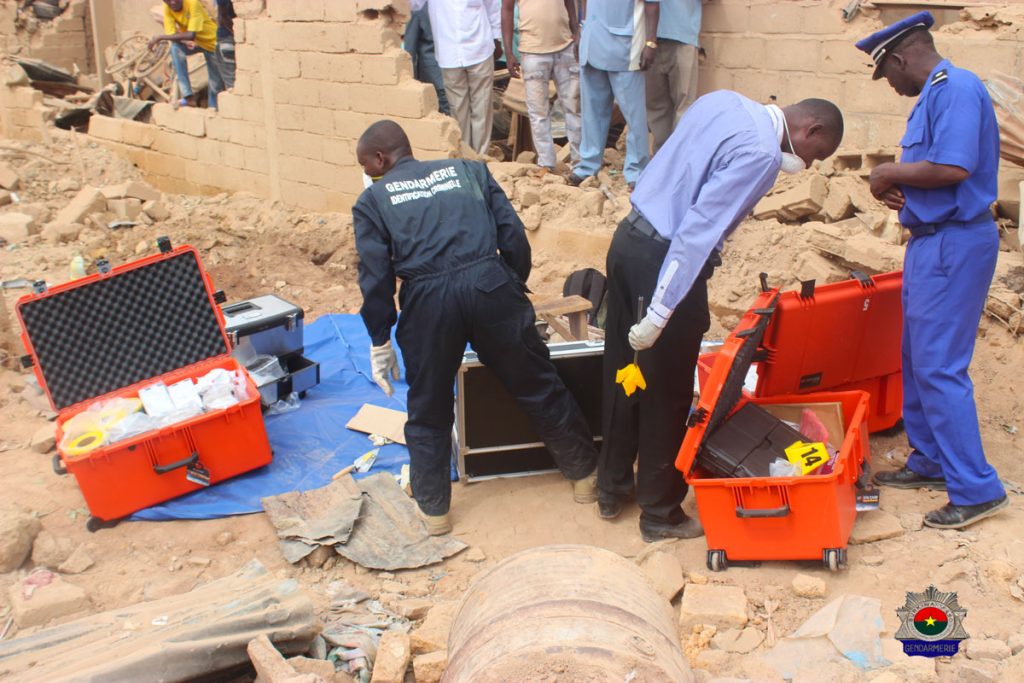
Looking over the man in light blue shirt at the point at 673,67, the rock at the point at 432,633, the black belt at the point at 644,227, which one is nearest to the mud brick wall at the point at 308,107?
the man in light blue shirt at the point at 673,67

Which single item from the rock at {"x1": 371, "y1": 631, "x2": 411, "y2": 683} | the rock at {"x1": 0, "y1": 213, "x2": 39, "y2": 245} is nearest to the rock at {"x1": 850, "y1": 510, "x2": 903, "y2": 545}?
the rock at {"x1": 371, "y1": 631, "x2": 411, "y2": 683}

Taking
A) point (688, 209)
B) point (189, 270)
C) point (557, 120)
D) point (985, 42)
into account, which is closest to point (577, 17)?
point (557, 120)

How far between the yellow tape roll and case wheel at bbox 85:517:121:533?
0.37 meters

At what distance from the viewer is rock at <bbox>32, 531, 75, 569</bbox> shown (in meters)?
4.42

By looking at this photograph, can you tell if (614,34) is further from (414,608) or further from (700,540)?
(414,608)

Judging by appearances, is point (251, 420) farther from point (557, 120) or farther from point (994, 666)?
point (557, 120)

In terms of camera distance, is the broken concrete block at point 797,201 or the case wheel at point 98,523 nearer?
the case wheel at point 98,523

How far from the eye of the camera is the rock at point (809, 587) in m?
3.73

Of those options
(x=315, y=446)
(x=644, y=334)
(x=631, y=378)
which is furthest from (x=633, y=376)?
(x=315, y=446)

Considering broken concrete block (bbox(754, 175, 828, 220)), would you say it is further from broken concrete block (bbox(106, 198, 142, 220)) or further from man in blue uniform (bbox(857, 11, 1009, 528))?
broken concrete block (bbox(106, 198, 142, 220))

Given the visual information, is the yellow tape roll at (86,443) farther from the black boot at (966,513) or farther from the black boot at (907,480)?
the black boot at (966,513)

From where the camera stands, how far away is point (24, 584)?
13.5ft

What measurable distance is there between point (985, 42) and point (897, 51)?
120 inches

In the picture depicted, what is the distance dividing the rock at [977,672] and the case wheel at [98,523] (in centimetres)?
383
